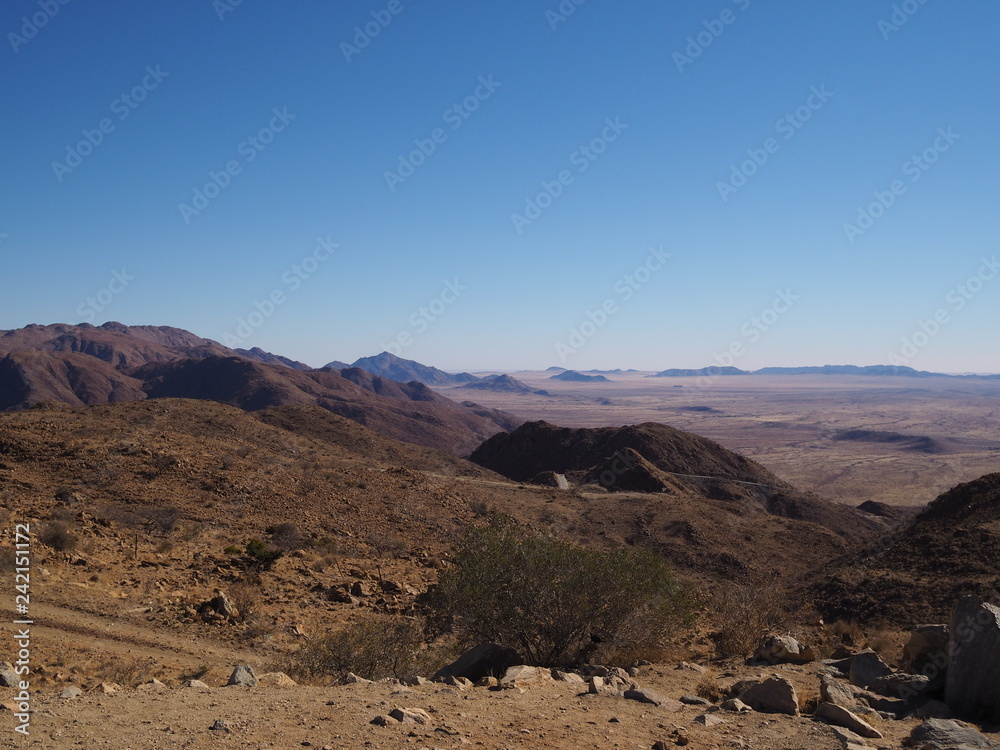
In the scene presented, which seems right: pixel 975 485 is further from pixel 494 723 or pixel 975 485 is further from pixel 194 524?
pixel 194 524

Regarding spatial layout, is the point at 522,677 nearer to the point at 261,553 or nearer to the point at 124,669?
the point at 124,669

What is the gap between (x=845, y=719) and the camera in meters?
7.16

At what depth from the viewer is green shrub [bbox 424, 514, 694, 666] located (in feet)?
33.7

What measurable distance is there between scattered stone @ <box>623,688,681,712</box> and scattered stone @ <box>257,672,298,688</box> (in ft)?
14.2

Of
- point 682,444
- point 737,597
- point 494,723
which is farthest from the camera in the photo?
point 682,444


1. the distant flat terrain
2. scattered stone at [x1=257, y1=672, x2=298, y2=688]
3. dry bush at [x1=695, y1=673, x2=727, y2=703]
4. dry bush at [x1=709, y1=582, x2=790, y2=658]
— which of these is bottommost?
the distant flat terrain

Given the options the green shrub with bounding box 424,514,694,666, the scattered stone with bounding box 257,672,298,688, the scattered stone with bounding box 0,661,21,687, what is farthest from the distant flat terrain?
the scattered stone with bounding box 0,661,21,687

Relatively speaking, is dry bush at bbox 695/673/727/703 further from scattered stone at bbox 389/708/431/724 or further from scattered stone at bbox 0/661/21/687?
scattered stone at bbox 0/661/21/687

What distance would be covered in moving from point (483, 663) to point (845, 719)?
4.52 metres

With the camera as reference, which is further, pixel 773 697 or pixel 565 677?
pixel 565 677

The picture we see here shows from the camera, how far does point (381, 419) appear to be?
9269 cm

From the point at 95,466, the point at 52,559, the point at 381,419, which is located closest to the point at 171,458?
the point at 95,466

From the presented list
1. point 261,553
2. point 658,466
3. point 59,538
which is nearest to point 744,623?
point 261,553

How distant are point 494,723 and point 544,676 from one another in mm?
2102
